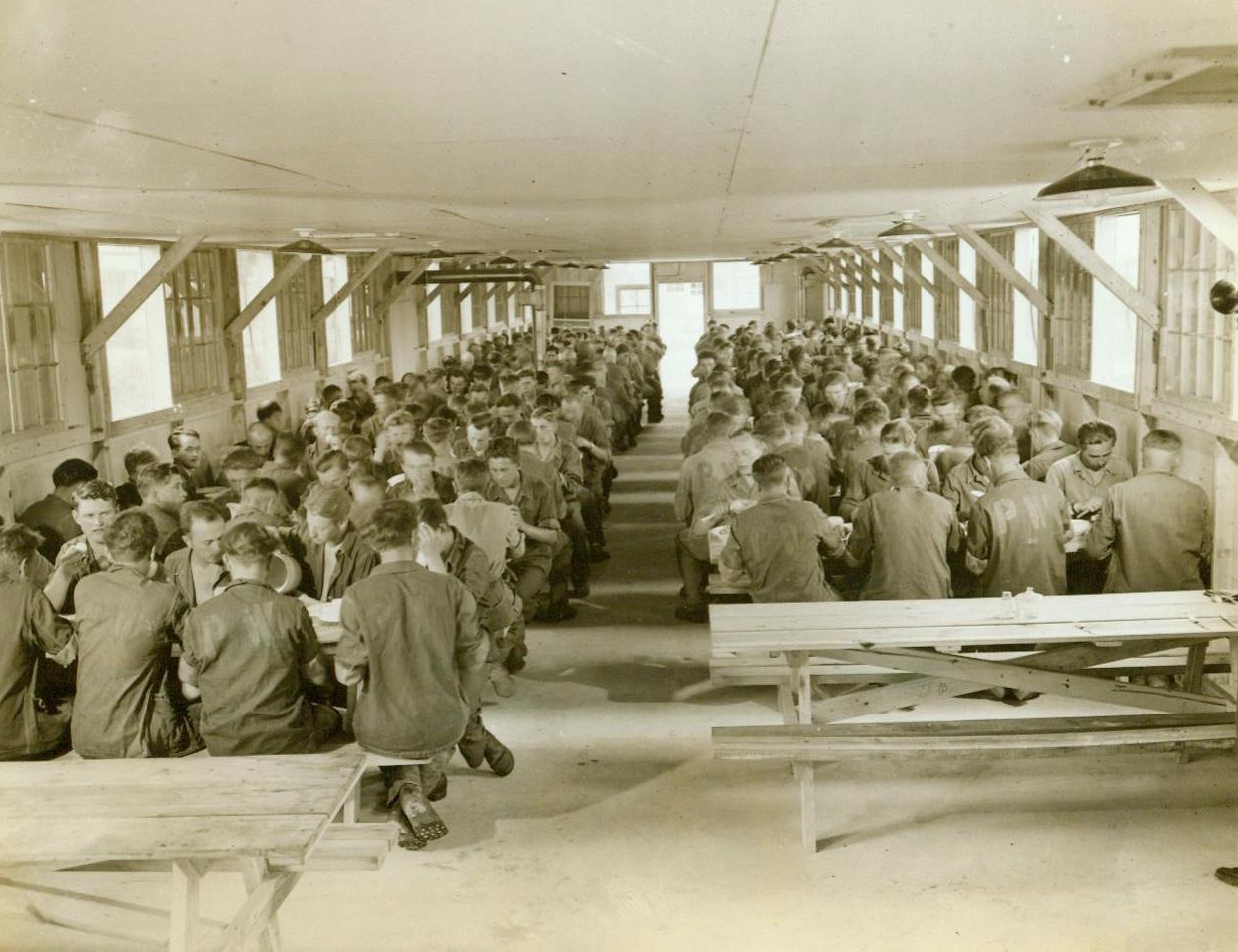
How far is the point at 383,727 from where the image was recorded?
483 centimetres

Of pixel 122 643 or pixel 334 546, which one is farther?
pixel 334 546

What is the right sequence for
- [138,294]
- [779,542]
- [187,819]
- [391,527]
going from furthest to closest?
1. [138,294]
2. [779,542]
3. [391,527]
4. [187,819]

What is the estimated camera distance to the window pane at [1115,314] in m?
9.09

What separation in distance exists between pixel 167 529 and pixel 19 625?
179 centimetres

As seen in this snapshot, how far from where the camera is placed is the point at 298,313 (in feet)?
47.6

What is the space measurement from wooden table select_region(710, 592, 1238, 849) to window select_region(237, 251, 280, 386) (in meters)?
8.95

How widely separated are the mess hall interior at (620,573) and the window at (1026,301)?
1849 millimetres

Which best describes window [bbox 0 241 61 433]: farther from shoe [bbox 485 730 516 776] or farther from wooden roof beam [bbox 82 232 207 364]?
shoe [bbox 485 730 516 776]

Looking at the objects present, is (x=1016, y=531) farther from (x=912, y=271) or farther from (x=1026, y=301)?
(x=912, y=271)

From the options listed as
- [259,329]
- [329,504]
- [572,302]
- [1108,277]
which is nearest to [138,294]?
[329,504]

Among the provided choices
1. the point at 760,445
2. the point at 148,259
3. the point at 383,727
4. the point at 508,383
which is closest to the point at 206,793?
the point at 383,727

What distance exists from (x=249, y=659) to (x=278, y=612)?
0.22 meters

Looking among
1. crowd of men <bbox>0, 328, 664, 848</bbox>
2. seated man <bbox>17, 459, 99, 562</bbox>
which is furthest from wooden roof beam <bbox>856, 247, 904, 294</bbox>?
seated man <bbox>17, 459, 99, 562</bbox>

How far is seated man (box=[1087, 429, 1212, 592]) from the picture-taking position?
6.19 meters
